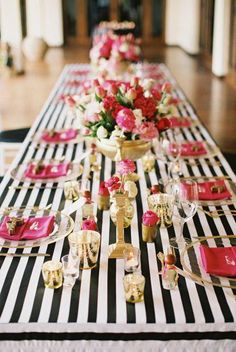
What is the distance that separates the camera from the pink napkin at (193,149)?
3699mm

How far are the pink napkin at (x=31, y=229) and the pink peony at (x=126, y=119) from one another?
717mm

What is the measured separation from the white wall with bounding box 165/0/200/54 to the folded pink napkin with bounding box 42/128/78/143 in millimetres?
11168

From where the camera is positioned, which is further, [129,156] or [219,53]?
[219,53]

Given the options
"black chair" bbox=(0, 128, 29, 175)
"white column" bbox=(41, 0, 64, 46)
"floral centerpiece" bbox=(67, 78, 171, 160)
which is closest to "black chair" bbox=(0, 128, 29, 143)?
"black chair" bbox=(0, 128, 29, 175)

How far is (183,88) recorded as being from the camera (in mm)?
9859

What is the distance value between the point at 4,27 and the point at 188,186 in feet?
39.0

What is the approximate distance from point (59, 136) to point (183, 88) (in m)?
6.08

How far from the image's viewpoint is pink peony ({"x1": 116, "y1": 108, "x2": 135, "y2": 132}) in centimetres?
298

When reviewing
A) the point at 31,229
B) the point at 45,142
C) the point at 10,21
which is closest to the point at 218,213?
the point at 31,229

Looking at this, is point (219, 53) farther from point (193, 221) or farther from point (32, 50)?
point (193, 221)

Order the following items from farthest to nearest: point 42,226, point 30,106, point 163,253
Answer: point 30,106
point 42,226
point 163,253

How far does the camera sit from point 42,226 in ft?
8.21

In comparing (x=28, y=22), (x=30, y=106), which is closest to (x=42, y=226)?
(x=30, y=106)

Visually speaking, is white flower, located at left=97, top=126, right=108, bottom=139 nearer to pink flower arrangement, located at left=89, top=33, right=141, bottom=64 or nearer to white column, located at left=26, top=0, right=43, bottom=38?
pink flower arrangement, located at left=89, top=33, right=141, bottom=64
